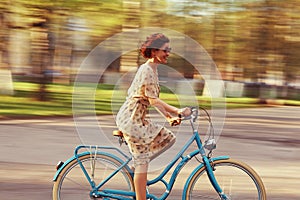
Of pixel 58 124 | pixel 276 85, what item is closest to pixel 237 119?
pixel 58 124

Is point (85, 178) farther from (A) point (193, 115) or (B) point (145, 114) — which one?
(A) point (193, 115)

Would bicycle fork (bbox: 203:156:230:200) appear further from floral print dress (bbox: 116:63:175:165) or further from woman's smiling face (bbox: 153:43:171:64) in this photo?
woman's smiling face (bbox: 153:43:171:64)

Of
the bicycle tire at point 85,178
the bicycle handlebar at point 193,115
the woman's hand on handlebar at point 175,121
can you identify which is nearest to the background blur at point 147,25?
the bicycle tire at point 85,178

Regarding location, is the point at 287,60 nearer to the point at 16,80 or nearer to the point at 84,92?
the point at 16,80

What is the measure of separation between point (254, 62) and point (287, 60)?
1.47 meters

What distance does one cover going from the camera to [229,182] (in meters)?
4.90

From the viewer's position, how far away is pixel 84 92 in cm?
538

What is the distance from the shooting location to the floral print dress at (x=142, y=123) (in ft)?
14.8

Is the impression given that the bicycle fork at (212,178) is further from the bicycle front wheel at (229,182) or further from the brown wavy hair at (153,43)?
the brown wavy hair at (153,43)

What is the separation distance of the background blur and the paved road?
12.8 ft

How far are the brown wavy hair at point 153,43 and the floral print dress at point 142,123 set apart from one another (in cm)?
14

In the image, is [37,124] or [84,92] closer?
[84,92]

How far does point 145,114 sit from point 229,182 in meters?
0.88

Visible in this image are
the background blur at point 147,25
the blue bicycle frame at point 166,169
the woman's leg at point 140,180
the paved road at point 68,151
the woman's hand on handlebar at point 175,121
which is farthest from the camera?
the background blur at point 147,25
